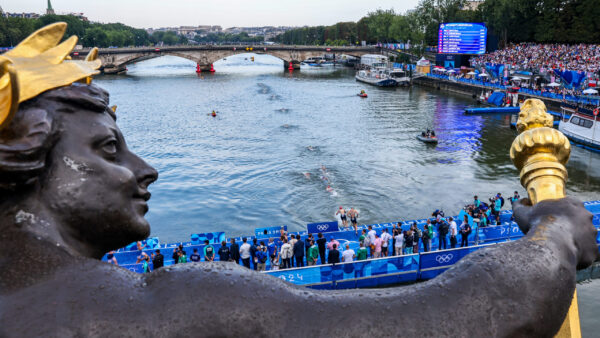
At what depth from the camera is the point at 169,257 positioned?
1551 cm

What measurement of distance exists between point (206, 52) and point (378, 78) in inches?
1669

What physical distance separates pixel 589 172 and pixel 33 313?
33729 mm

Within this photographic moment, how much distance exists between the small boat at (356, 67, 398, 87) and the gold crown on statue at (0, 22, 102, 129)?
239 ft

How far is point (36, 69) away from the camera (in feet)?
5.31

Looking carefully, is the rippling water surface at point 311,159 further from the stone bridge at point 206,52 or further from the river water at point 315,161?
the stone bridge at point 206,52

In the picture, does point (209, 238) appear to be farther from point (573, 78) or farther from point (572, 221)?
point (573, 78)

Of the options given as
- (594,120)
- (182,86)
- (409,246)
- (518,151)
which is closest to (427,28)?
(182,86)

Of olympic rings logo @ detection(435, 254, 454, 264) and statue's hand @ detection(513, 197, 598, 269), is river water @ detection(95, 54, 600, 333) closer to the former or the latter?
olympic rings logo @ detection(435, 254, 454, 264)

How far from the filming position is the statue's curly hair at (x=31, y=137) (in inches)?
59.3

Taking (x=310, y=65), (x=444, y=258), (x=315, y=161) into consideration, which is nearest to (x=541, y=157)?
(x=444, y=258)

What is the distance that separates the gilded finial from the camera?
6.79ft

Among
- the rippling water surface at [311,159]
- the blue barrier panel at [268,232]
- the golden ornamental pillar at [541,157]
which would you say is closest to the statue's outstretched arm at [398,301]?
the golden ornamental pillar at [541,157]

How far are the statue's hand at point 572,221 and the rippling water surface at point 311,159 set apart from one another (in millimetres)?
20601

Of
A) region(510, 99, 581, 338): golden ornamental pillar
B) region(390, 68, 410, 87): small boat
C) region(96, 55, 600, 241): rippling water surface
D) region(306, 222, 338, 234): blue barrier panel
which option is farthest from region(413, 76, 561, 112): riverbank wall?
region(510, 99, 581, 338): golden ornamental pillar
